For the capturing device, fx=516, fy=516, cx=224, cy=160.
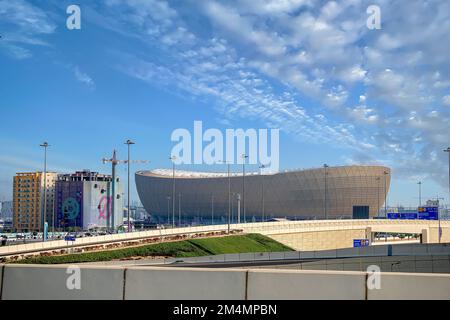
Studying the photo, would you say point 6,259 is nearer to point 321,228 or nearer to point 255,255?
point 255,255

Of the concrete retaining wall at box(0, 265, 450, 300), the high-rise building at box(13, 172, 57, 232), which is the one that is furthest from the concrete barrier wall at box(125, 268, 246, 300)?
the high-rise building at box(13, 172, 57, 232)

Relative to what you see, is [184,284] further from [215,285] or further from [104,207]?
[104,207]

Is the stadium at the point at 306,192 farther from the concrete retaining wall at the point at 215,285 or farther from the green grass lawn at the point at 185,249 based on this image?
the concrete retaining wall at the point at 215,285

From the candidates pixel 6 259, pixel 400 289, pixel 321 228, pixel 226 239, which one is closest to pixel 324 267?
pixel 400 289

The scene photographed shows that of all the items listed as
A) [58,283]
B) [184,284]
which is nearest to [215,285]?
[184,284]

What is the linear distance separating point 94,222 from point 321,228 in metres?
93.3

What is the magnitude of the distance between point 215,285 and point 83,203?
514 ft

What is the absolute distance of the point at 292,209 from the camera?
171 metres

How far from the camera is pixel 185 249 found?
190 feet

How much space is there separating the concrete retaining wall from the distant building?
149 metres

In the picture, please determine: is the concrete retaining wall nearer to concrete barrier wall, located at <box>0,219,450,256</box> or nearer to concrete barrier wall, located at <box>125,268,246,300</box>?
concrete barrier wall, located at <box>125,268,246,300</box>

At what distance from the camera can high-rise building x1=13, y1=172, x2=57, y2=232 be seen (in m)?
159
